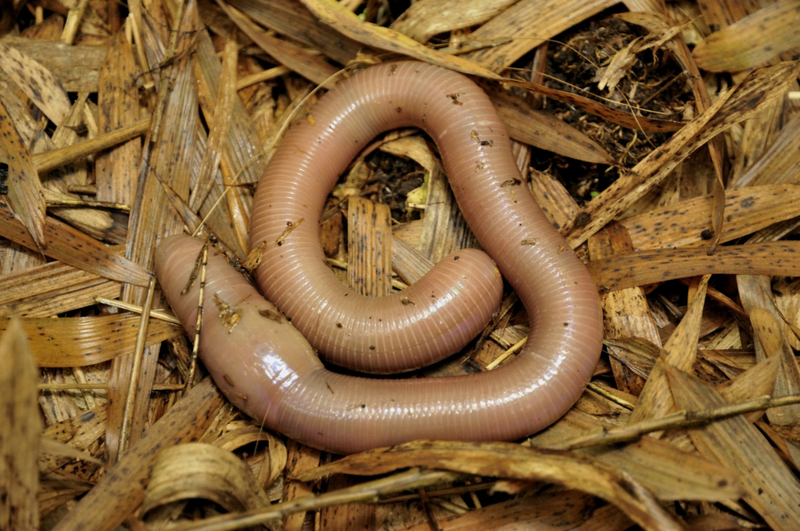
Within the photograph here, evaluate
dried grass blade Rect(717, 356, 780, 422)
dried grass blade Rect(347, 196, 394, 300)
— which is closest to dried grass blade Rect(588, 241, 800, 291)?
dried grass blade Rect(717, 356, 780, 422)

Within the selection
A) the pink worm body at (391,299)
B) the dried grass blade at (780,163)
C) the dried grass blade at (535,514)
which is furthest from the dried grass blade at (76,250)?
the dried grass blade at (780,163)

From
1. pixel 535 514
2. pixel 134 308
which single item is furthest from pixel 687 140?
pixel 134 308

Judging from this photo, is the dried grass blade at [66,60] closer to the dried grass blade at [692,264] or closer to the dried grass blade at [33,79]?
the dried grass blade at [33,79]

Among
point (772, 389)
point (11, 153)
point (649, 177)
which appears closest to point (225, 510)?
point (11, 153)

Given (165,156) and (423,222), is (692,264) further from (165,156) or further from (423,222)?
(165,156)

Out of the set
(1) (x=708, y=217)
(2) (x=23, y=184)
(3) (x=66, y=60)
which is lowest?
(1) (x=708, y=217)

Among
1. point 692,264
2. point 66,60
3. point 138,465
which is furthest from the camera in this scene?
point 66,60

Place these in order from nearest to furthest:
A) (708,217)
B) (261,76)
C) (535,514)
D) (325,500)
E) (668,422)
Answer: (325,500), (668,422), (535,514), (708,217), (261,76)

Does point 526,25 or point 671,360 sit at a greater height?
point 526,25
